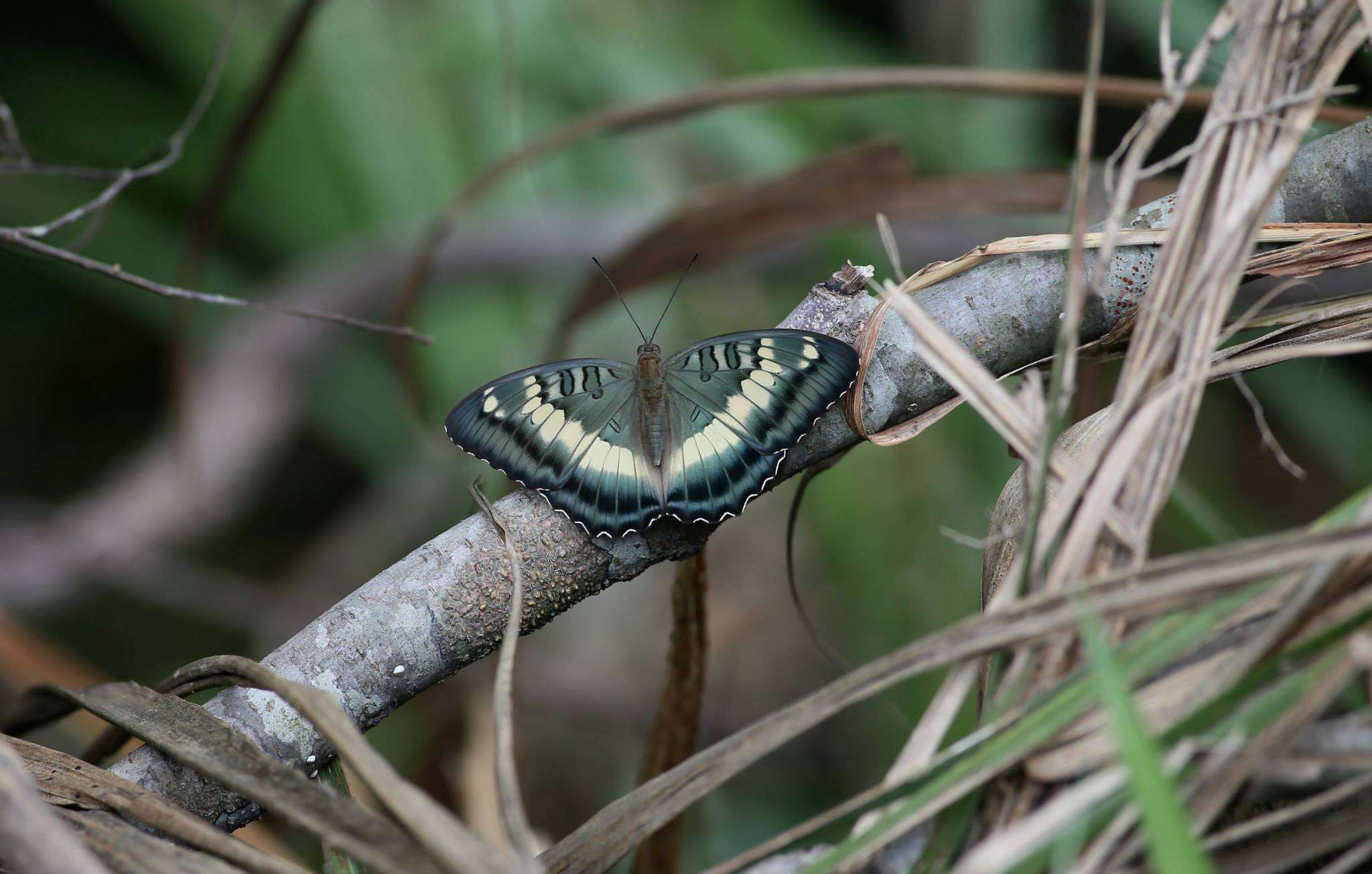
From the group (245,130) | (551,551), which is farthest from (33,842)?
(245,130)

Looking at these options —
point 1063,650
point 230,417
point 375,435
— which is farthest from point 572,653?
point 1063,650

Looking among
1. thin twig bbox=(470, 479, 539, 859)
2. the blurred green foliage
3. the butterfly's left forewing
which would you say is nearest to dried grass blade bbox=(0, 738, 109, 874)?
thin twig bbox=(470, 479, 539, 859)

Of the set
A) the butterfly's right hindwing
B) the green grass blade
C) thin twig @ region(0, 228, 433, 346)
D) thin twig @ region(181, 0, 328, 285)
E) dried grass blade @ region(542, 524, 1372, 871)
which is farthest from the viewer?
thin twig @ region(181, 0, 328, 285)

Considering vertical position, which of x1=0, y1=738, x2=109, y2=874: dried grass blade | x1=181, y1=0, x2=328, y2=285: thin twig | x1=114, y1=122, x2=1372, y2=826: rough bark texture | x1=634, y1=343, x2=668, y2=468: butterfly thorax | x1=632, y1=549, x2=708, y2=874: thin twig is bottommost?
x1=632, y1=549, x2=708, y2=874: thin twig

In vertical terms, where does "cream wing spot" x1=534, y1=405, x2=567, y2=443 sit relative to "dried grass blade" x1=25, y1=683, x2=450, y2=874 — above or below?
above

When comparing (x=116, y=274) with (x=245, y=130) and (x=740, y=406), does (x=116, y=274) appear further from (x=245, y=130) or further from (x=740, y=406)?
(x=740, y=406)

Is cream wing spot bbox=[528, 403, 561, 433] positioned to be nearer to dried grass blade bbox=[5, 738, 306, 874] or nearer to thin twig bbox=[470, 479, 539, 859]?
thin twig bbox=[470, 479, 539, 859]

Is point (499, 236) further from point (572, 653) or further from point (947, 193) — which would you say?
point (947, 193)
